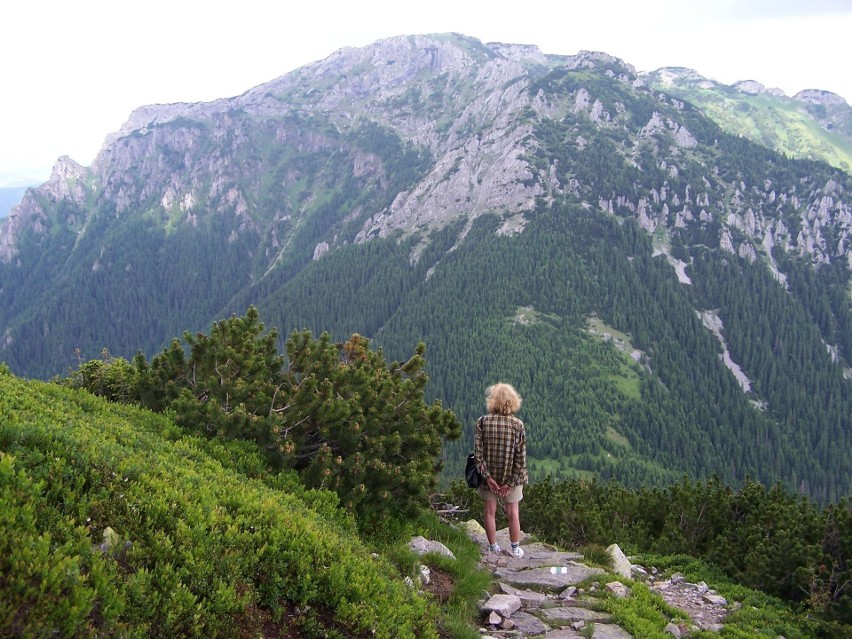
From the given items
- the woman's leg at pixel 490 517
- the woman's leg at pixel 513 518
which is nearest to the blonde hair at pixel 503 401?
the woman's leg at pixel 490 517

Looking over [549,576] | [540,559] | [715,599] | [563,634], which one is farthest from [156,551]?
[715,599]

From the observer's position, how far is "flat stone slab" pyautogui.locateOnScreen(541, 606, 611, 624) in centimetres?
952

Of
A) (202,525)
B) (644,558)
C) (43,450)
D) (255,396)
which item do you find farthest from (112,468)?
(644,558)

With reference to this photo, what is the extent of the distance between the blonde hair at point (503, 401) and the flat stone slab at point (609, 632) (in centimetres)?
437

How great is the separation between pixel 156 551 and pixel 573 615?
7.62m

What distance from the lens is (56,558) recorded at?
15.0 ft

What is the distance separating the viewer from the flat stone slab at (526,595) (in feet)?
33.4

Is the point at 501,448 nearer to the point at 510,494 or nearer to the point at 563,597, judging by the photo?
the point at 510,494

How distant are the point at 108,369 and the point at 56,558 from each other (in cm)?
1107

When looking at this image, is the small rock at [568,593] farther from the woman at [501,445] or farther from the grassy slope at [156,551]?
the grassy slope at [156,551]

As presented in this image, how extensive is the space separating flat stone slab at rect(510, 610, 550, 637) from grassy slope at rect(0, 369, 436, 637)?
7.37 ft

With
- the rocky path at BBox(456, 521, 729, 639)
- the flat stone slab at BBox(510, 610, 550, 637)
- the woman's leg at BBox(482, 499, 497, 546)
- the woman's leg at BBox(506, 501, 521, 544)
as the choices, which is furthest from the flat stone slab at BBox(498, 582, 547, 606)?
the woman's leg at BBox(506, 501, 521, 544)

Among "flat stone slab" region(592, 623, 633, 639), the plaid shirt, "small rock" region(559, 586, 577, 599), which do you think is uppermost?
the plaid shirt

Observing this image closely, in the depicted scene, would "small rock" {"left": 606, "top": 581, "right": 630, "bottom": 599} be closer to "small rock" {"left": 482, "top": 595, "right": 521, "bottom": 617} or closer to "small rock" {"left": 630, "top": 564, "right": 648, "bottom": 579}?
"small rock" {"left": 482, "top": 595, "right": 521, "bottom": 617}
